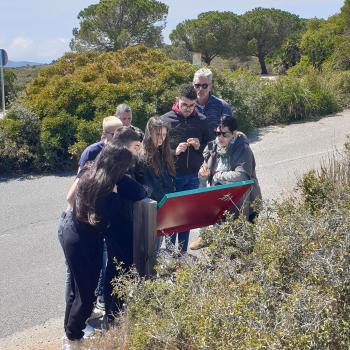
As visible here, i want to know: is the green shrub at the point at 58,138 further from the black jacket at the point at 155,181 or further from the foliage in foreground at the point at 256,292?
the foliage in foreground at the point at 256,292

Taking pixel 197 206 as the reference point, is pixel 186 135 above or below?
above

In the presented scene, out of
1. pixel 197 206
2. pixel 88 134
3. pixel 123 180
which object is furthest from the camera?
pixel 88 134

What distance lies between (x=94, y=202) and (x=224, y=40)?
132 ft

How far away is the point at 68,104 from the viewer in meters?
10.6

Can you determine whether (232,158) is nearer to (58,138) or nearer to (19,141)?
(58,138)

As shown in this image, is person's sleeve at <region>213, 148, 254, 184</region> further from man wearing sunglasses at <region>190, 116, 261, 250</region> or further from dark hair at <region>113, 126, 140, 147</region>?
dark hair at <region>113, 126, 140, 147</region>

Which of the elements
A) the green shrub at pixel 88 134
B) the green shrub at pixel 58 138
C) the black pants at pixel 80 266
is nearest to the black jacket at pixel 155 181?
the black pants at pixel 80 266

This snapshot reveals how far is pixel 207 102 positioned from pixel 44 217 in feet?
10.4

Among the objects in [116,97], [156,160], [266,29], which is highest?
[266,29]

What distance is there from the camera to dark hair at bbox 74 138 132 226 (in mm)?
3451

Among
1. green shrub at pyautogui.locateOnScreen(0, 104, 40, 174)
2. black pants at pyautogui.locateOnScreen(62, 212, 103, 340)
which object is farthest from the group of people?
green shrub at pyautogui.locateOnScreen(0, 104, 40, 174)

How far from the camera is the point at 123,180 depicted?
11.8ft

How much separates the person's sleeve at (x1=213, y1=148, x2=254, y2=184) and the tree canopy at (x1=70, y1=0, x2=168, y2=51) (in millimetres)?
27087

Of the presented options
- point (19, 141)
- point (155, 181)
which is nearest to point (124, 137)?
Result: point (155, 181)
